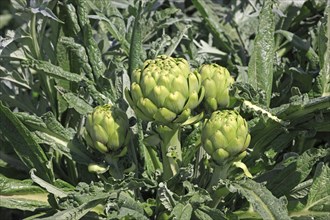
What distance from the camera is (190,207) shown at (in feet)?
3.15

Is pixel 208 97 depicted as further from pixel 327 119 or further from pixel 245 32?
pixel 245 32

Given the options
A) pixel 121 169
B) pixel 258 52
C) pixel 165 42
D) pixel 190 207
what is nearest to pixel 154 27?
pixel 165 42

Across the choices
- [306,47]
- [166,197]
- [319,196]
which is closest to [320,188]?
[319,196]

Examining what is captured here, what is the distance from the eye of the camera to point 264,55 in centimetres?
117

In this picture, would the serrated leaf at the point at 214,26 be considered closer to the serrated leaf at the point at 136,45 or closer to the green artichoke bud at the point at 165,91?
the serrated leaf at the point at 136,45

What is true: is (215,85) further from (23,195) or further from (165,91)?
(23,195)

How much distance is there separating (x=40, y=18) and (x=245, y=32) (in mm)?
474

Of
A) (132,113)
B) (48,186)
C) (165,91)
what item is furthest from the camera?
(132,113)

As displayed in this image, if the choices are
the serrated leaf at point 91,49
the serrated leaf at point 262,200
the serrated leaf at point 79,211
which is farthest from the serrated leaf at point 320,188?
the serrated leaf at point 91,49

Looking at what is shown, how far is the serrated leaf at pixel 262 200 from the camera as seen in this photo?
0.90m

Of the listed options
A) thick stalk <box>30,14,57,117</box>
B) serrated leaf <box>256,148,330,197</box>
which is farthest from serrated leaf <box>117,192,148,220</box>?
thick stalk <box>30,14,57,117</box>

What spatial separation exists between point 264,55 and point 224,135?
296mm

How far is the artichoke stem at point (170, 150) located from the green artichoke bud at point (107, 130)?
2.3 inches

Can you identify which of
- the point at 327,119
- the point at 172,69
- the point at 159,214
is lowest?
the point at 159,214
